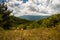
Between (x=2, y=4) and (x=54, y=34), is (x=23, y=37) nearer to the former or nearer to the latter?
(x=54, y=34)

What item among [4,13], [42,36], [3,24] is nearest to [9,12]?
[4,13]

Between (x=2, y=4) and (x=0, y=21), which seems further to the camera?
(x=2, y=4)

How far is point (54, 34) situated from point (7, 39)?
192 centimetres

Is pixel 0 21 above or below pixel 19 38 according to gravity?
below

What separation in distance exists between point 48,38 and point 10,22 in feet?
66.6

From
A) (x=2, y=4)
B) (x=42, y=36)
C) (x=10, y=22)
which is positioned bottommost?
(x=10, y=22)

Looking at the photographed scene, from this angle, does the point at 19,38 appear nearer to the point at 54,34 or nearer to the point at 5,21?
the point at 54,34

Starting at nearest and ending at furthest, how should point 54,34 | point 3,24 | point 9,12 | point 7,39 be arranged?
1. point 7,39
2. point 54,34
3. point 3,24
4. point 9,12

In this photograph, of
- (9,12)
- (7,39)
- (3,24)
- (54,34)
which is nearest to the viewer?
(7,39)

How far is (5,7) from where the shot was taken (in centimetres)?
2877

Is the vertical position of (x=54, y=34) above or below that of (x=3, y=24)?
above

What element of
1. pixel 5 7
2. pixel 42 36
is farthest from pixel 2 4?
pixel 42 36

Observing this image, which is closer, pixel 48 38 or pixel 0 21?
pixel 48 38

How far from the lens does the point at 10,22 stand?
89.7 ft
